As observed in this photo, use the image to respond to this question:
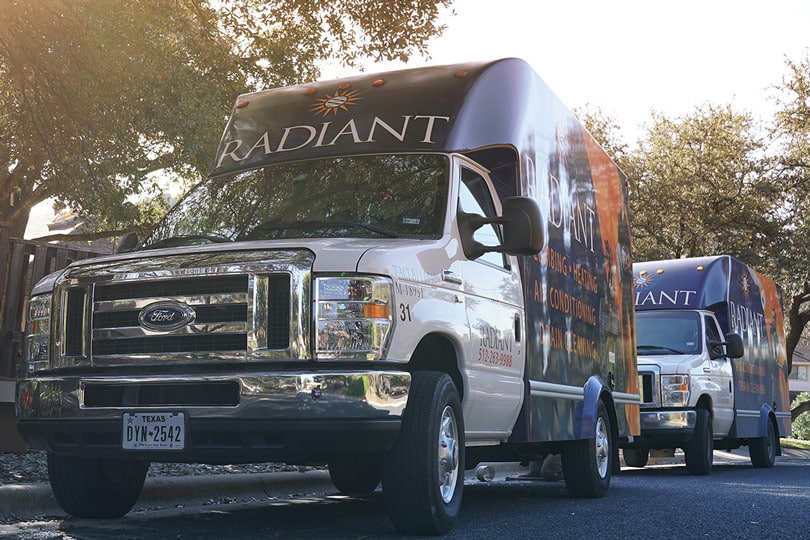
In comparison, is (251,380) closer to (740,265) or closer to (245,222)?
(245,222)

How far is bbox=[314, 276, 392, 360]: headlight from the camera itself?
5.71 m

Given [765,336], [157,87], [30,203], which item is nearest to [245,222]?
[157,87]

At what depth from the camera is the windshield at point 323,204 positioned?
6781mm

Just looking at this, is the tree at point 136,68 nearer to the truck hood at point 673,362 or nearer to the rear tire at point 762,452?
the truck hood at point 673,362

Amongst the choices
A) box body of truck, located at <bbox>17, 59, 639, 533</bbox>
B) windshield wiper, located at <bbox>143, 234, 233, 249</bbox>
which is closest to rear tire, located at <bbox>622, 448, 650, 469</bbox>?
box body of truck, located at <bbox>17, 59, 639, 533</bbox>

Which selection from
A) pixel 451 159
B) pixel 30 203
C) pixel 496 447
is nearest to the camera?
pixel 451 159

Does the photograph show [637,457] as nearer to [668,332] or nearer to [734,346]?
[668,332]

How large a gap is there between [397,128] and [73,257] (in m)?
5.18

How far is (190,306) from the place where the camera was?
5996mm

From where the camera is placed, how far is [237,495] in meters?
8.88

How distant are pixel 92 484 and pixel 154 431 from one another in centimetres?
123

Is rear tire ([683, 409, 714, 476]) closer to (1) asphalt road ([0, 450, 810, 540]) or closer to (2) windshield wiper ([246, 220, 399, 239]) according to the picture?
(1) asphalt road ([0, 450, 810, 540])

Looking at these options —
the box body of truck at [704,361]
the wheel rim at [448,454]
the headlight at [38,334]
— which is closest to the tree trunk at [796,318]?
the box body of truck at [704,361]

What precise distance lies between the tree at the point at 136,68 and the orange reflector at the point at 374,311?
592 cm
